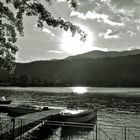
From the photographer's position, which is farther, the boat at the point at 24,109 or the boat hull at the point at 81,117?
→ the boat at the point at 24,109

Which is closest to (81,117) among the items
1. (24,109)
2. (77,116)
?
(77,116)

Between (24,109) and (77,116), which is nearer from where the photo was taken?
(77,116)

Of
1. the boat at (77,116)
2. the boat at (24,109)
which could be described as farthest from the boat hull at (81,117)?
the boat at (24,109)

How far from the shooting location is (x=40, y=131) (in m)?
33.7

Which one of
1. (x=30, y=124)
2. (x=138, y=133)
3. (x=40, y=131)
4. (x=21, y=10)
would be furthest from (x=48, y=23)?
(x=138, y=133)

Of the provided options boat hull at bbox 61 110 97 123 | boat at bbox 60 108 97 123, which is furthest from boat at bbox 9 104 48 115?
boat hull at bbox 61 110 97 123

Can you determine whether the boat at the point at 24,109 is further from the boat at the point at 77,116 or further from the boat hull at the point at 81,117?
the boat hull at the point at 81,117

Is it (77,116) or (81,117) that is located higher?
(77,116)

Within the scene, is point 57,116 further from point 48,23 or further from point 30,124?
point 48,23

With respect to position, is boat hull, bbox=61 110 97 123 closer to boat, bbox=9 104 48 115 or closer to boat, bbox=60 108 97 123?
boat, bbox=60 108 97 123

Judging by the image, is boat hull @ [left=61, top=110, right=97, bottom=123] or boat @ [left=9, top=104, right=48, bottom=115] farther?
boat @ [left=9, top=104, right=48, bottom=115]

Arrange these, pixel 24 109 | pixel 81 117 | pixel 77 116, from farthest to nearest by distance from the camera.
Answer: pixel 24 109
pixel 81 117
pixel 77 116

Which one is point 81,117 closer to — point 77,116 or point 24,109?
point 77,116

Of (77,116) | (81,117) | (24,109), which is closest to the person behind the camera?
(77,116)
